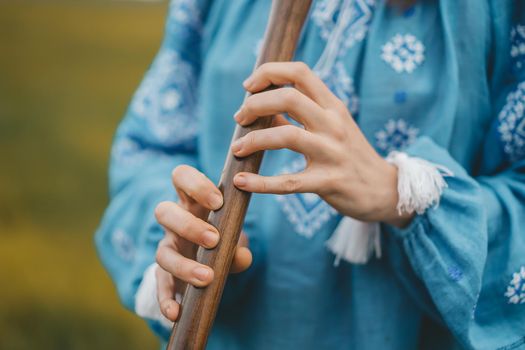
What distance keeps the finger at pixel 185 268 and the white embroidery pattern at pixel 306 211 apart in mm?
164

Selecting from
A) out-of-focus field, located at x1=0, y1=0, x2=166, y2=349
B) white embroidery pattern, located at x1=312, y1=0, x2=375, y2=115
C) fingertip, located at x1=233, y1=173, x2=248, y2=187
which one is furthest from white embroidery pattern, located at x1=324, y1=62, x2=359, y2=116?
out-of-focus field, located at x1=0, y1=0, x2=166, y2=349

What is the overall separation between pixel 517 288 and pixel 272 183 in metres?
0.31

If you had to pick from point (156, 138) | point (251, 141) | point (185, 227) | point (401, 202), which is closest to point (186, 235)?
point (185, 227)

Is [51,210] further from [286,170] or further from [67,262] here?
[286,170]

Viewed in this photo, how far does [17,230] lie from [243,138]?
2007 millimetres

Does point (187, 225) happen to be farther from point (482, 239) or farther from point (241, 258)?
point (482, 239)

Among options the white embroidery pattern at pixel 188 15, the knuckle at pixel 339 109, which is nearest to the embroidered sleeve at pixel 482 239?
the knuckle at pixel 339 109

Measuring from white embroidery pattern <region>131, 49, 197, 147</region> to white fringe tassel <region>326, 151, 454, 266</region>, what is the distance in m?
0.30

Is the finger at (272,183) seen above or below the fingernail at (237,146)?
below

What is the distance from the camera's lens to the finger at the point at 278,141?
0.51m

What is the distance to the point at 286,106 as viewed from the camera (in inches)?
20.2

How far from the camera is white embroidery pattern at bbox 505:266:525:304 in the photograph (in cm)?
61

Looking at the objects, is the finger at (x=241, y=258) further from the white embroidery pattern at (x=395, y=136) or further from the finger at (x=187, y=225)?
the white embroidery pattern at (x=395, y=136)

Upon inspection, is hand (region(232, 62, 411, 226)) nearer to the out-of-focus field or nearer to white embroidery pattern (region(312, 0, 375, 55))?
white embroidery pattern (region(312, 0, 375, 55))
